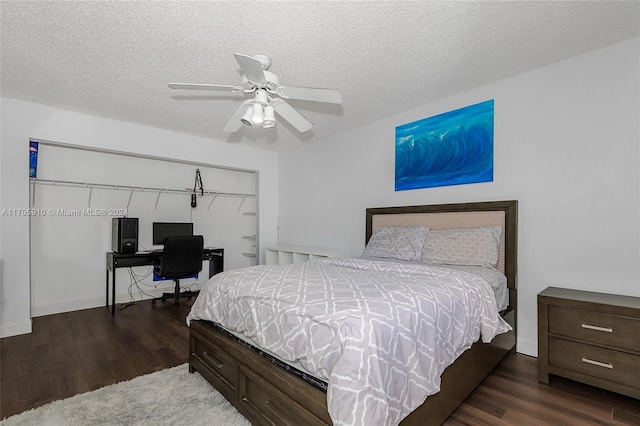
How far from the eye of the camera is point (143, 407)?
6.12 ft

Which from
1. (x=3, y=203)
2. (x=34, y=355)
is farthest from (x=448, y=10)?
(x=3, y=203)

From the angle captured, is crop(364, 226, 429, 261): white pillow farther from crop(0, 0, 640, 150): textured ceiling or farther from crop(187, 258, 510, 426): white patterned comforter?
crop(0, 0, 640, 150): textured ceiling

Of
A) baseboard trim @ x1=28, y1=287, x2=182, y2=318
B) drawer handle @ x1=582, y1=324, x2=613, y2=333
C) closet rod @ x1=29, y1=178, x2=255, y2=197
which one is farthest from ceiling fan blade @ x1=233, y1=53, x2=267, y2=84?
baseboard trim @ x1=28, y1=287, x2=182, y2=318

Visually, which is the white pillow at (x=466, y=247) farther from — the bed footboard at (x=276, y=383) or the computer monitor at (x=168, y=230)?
the computer monitor at (x=168, y=230)

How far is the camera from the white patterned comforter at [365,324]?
1154 millimetres

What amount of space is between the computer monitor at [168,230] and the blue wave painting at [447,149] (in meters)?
3.08

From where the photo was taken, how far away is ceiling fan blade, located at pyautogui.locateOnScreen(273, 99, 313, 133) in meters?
2.27

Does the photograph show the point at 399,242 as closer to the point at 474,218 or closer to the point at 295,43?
the point at 474,218

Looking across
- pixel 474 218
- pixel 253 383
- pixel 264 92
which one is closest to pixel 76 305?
pixel 253 383

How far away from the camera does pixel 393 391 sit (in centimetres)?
124

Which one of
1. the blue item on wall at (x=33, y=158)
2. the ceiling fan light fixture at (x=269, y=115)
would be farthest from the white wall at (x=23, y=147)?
the ceiling fan light fixture at (x=269, y=115)

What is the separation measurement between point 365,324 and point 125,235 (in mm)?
3693

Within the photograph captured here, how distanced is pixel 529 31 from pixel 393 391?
7.77 feet

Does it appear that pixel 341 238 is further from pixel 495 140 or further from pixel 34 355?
pixel 34 355
